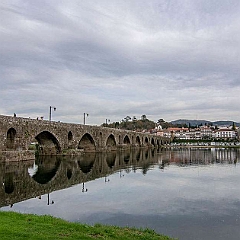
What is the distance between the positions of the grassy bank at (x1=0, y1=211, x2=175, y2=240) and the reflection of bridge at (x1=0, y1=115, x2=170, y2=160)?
905 inches

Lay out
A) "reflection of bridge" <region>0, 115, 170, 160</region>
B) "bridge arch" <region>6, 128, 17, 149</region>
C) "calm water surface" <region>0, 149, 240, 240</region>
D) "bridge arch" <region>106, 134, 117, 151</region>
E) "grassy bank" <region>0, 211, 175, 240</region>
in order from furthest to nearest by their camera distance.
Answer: "bridge arch" <region>106, 134, 117, 151</region>
"bridge arch" <region>6, 128, 17, 149</region>
"reflection of bridge" <region>0, 115, 170, 160</region>
"calm water surface" <region>0, 149, 240, 240</region>
"grassy bank" <region>0, 211, 175, 240</region>

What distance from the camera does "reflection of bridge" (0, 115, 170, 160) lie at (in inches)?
1349

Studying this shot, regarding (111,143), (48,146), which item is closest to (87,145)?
(48,146)

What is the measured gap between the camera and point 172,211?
14.4 m

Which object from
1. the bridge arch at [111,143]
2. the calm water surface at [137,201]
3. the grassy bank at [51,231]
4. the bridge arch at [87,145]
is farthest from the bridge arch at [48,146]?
the grassy bank at [51,231]

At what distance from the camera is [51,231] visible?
30.4 feet

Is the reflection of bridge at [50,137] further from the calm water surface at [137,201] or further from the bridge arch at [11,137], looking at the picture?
the calm water surface at [137,201]

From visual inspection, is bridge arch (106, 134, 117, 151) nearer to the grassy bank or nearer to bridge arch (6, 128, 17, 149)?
bridge arch (6, 128, 17, 149)

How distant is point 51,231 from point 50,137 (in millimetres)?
36593

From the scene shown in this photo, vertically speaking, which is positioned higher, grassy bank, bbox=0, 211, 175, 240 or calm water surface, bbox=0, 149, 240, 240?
grassy bank, bbox=0, 211, 175, 240

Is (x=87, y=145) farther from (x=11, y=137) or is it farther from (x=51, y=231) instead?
(x=51, y=231)

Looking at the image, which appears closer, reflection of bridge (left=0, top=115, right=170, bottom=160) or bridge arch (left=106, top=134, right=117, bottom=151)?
reflection of bridge (left=0, top=115, right=170, bottom=160)

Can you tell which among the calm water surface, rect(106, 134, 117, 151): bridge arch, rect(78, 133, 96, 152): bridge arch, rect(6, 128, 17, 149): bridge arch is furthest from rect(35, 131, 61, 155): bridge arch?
rect(106, 134, 117, 151): bridge arch

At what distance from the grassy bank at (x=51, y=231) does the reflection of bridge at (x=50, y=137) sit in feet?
75.5
